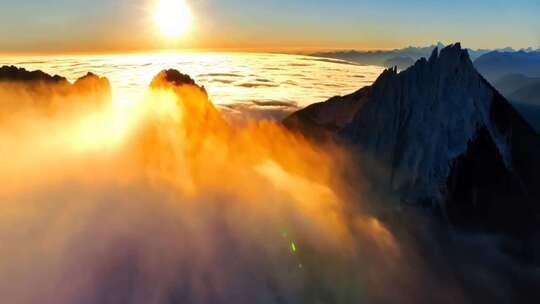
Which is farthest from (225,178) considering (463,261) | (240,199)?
(463,261)

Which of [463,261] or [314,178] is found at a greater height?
[314,178]

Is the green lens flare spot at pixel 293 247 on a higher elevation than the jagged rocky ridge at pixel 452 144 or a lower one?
lower

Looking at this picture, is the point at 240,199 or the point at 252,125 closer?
the point at 240,199

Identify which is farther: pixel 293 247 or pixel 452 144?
pixel 452 144

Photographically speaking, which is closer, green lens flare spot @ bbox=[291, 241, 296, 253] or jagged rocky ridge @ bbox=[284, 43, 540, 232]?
green lens flare spot @ bbox=[291, 241, 296, 253]

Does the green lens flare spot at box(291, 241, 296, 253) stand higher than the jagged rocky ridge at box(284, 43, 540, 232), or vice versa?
the jagged rocky ridge at box(284, 43, 540, 232)

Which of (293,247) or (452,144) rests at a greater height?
(452,144)

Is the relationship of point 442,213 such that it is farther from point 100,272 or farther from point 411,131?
point 100,272

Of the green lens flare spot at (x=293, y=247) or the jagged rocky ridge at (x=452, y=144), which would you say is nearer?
the green lens flare spot at (x=293, y=247)
